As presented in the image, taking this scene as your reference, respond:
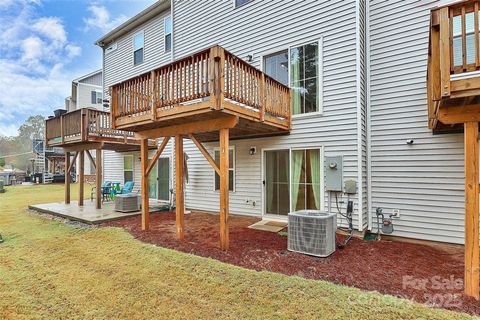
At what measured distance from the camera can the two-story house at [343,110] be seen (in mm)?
4996

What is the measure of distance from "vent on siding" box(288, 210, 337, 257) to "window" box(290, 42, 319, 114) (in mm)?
2953

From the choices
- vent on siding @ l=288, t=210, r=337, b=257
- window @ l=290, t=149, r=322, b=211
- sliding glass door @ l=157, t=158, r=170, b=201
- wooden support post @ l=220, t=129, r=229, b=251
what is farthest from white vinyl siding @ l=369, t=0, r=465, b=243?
sliding glass door @ l=157, t=158, r=170, b=201

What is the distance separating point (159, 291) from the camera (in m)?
3.34

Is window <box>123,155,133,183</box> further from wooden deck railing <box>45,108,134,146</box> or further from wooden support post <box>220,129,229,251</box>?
wooden support post <box>220,129,229,251</box>

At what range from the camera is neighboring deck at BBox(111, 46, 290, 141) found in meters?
4.39

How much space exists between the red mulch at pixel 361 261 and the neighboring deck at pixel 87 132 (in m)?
3.93

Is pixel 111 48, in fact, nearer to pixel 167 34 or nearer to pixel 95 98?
pixel 167 34

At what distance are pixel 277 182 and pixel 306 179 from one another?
835mm

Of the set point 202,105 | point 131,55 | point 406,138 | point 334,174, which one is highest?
point 131,55

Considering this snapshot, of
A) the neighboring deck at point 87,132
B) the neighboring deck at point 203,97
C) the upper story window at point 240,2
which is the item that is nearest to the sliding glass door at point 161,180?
the neighboring deck at point 87,132

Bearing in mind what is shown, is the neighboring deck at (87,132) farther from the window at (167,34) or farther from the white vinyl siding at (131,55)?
the window at (167,34)

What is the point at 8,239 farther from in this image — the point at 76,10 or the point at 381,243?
the point at 76,10

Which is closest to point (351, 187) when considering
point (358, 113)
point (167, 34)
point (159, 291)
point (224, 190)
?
point (358, 113)

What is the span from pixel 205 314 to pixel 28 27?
35749 millimetres
